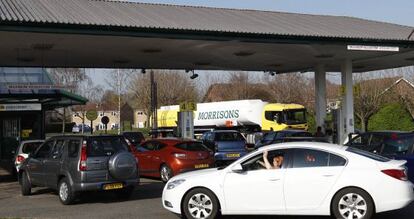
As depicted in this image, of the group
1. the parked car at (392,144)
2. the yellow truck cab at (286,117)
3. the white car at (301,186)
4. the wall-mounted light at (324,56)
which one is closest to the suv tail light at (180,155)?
the parked car at (392,144)

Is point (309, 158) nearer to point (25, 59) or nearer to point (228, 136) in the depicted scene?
point (228, 136)

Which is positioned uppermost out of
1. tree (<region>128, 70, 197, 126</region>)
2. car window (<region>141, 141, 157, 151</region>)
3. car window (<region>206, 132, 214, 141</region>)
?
tree (<region>128, 70, 197, 126</region>)

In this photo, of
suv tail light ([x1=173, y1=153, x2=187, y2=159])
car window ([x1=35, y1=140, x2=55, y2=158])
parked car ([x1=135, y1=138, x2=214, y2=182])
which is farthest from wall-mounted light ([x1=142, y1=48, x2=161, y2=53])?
car window ([x1=35, y1=140, x2=55, y2=158])

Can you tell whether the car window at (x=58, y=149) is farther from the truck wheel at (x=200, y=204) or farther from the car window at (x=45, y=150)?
the truck wheel at (x=200, y=204)

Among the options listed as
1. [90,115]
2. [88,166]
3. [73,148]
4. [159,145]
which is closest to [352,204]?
[88,166]

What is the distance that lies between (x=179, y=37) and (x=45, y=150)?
680 cm

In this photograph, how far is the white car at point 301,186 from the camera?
9.43m

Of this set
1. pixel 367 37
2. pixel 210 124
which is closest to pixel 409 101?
pixel 210 124

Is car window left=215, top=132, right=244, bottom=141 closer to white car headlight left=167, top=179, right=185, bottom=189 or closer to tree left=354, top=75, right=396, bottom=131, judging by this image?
white car headlight left=167, top=179, right=185, bottom=189

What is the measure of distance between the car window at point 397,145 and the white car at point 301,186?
3.93 m

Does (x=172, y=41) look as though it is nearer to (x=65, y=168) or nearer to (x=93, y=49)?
(x=93, y=49)

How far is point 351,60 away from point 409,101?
19.1m

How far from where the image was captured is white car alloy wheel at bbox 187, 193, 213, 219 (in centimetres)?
1005

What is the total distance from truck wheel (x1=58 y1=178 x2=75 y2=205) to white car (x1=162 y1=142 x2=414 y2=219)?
3568 mm
